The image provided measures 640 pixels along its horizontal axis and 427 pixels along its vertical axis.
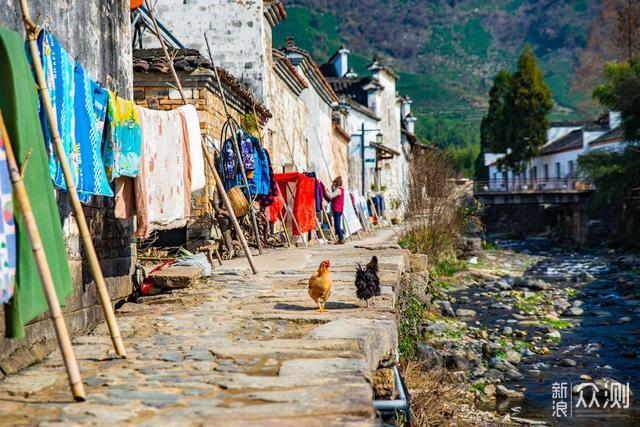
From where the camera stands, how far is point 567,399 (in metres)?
10.2

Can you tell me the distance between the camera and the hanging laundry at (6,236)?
11.7ft

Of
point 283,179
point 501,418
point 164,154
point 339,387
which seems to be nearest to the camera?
point 339,387

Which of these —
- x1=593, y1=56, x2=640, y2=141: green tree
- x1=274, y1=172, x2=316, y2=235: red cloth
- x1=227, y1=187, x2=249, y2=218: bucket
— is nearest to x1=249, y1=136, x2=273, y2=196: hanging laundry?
x1=227, y1=187, x2=249, y2=218: bucket

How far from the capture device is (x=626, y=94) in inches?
1208

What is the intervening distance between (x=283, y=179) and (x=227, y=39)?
334 cm

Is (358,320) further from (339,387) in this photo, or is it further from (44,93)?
(44,93)

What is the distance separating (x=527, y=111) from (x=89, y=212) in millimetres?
48542

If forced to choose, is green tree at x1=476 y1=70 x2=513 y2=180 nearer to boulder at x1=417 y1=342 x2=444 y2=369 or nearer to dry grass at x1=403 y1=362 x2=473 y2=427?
boulder at x1=417 y1=342 x2=444 y2=369

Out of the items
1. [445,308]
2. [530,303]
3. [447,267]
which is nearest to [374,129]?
[447,267]

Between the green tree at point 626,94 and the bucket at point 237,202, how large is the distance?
2421 centimetres

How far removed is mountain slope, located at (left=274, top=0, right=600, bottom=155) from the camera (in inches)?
4405

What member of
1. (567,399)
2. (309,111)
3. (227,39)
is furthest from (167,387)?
(309,111)

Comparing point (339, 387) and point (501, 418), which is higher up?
point (339, 387)

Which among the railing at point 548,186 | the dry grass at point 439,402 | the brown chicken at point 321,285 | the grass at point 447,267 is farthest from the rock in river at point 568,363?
the railing at point 548,186
